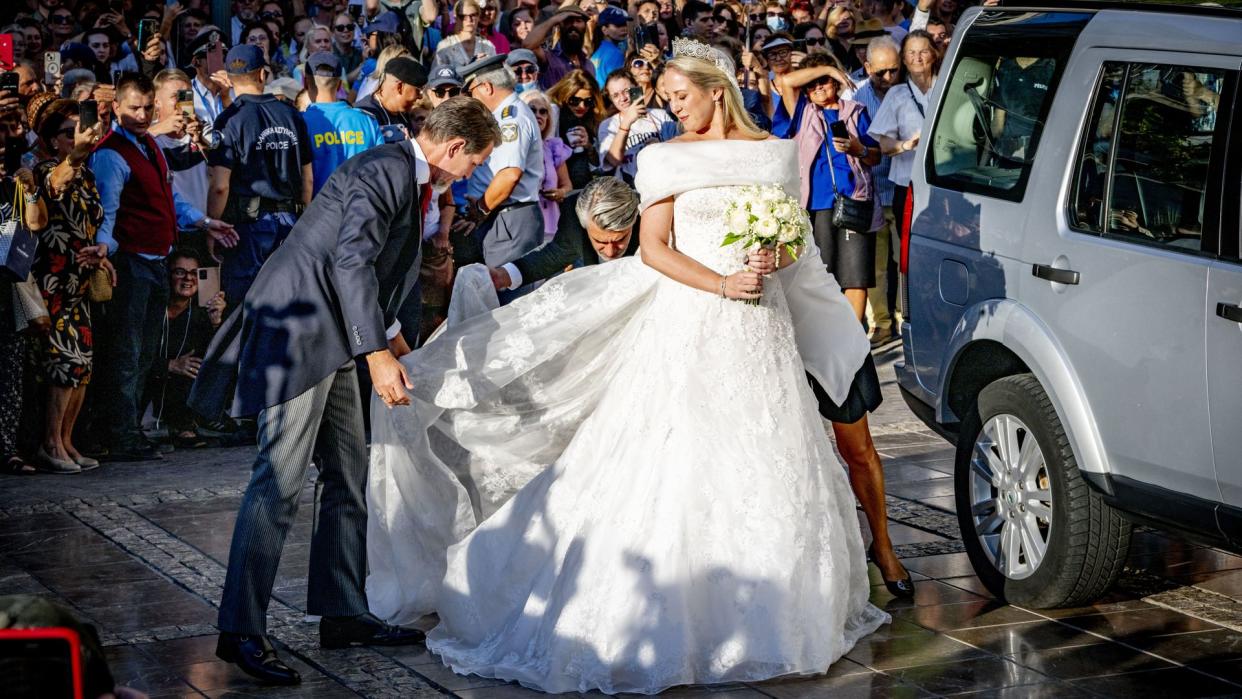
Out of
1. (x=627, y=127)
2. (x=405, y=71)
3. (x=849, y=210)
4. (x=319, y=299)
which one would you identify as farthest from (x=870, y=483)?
(x=627, y=127)

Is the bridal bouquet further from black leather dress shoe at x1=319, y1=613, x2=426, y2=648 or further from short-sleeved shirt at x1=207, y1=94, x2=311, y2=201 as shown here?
short-sleeved shirt at x1=207, y1=94, x2=311, y2=201

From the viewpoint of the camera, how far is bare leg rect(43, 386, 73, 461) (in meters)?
9.19

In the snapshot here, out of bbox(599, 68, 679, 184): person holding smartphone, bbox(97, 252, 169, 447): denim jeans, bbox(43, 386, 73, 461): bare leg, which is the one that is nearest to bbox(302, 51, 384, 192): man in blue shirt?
bbox(97, 252, 169, 447): denim jeans

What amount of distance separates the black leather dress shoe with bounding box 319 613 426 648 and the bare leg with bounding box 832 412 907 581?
6.39ft

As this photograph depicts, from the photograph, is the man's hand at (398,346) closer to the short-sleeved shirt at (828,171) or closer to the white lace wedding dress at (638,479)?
the white lace wedding dress at (638,479)

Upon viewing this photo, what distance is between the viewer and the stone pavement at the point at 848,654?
5605 mm

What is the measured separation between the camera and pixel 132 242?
9523mm

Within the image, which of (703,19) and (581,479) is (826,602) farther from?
(703,19)

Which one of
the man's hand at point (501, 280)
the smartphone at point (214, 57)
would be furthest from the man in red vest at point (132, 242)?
the smartphone at point (214, 57)

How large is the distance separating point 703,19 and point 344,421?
32.0 ft

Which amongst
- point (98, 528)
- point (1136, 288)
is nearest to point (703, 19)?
point (98, 528)

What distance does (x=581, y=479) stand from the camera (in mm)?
5953

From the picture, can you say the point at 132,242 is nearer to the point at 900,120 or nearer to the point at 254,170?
the point at 254,170

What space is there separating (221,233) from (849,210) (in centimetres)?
380
